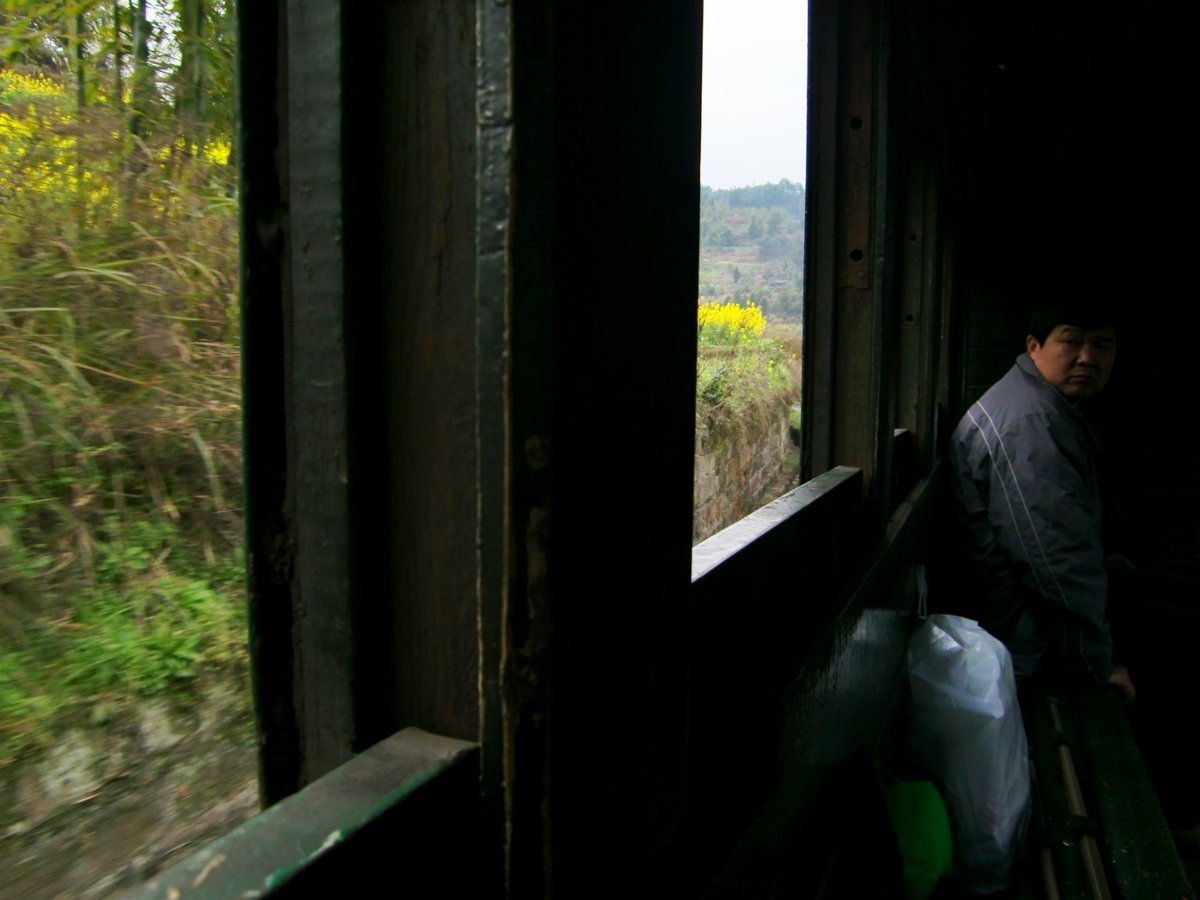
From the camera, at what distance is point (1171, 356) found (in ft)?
17.8

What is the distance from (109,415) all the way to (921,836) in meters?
2.25

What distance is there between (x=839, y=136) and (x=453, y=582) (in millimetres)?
2191

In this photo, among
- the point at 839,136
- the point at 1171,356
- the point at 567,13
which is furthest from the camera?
the point at 1171,356

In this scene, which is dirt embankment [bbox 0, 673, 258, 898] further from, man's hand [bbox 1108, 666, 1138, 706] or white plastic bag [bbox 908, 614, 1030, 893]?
man's hand [bbox 1108, 666, 1138, 706]

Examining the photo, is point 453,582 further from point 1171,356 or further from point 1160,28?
point 1171,356

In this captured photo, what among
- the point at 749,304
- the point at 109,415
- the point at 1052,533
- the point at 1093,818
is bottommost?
the point at 1093,818

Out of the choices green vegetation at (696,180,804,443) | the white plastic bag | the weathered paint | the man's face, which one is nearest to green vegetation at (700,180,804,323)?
green vegetation at (696,180,804,443)

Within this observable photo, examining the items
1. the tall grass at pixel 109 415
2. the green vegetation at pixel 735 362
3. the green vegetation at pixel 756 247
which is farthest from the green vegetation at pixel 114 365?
the green vegetation at pixel 735 362

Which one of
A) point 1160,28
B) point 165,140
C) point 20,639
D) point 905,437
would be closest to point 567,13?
point 20,639

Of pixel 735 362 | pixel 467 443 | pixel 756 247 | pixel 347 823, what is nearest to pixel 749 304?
pixel 735 362

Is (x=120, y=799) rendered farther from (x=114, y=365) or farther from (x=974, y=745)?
(x=974, y=745)

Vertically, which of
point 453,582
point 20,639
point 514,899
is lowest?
point 514,899

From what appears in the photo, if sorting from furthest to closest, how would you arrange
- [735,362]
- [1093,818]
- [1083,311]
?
[1083,311] → [735,362] → [1093,818]

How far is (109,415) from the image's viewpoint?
1.04 meters
